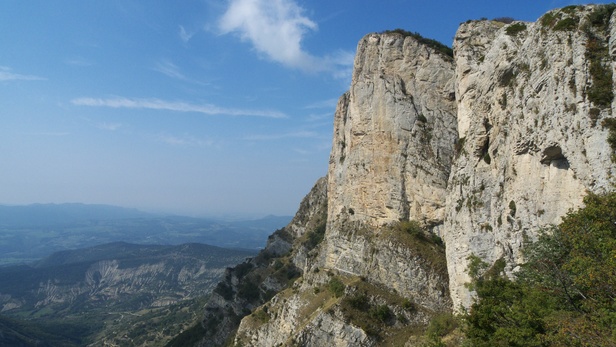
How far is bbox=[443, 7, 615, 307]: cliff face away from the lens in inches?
1068

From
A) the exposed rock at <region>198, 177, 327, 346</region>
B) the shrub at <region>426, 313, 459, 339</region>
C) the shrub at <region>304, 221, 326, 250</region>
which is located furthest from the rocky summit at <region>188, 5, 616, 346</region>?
the exposed rock at <region>198, 177, 327, 346</region>

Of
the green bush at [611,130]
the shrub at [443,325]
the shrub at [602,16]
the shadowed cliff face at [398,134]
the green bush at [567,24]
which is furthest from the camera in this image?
the shadowed cliff face at [398,134]

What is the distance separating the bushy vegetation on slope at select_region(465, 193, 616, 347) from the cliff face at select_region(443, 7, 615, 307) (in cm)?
494

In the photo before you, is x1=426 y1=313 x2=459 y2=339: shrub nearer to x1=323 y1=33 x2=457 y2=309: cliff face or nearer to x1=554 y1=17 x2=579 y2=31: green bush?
x1=323 y1=33 x2=457 y2=309: cliff face

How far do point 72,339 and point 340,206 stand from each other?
176 metres

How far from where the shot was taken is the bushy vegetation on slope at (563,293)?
17.1m

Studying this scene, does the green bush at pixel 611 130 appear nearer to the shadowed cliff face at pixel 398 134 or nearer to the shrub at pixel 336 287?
the shadowed cliff face at pixel 398 134

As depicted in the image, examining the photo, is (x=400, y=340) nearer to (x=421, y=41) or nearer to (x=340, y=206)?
(x=340, y=206)

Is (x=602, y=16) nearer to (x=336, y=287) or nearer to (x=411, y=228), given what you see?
(x=411, y=228)

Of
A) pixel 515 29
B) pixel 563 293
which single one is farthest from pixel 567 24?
pixel 563 293

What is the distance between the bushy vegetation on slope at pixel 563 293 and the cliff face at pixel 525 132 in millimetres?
4945

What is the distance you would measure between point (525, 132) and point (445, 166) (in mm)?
22071

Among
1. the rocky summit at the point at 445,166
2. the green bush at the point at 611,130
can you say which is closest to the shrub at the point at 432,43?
the rocky summit at the point at 445,166

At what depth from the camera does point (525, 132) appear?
109 ft
